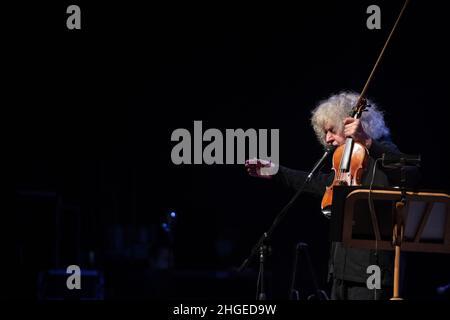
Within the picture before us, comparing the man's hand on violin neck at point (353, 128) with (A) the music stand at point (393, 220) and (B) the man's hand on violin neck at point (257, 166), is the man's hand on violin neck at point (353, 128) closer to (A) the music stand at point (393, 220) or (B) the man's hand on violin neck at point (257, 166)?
(A) the music stand at point (393, 220)

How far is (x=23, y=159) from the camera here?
7480 millimetres

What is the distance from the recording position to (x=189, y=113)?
734cm

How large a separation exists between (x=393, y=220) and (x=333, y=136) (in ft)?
3.61

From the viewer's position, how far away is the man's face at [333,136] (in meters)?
3.89

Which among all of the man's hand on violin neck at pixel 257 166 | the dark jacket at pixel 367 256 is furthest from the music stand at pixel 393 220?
the man's hand on violin neck at pixel 257 166

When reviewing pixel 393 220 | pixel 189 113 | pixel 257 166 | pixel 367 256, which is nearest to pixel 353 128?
pixel 393 220

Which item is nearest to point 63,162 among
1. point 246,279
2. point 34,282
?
point 34,282

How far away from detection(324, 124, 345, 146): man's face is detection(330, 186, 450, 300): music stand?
0.99 m

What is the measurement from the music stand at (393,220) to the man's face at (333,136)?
992mm

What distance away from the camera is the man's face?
153 inches

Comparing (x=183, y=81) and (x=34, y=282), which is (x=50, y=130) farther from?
(x=34, y=282)

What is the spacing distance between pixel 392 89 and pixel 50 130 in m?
3.78

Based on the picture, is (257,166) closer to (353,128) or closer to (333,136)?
(333,136)
